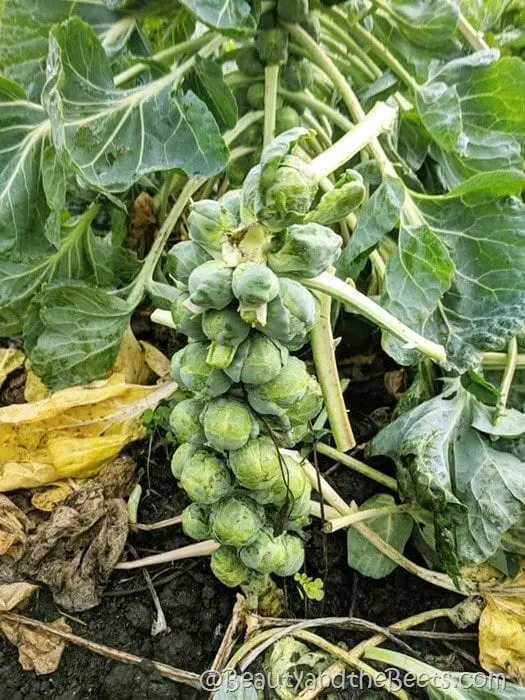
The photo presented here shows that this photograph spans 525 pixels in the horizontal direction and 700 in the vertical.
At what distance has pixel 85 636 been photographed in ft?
5.14

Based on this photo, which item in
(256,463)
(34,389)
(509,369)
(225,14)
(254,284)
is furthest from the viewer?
(34,389)

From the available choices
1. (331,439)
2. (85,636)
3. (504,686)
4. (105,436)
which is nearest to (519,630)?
(504,686)

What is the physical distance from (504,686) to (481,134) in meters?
1.33

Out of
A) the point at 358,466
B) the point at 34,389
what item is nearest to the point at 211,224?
the point at 358,466

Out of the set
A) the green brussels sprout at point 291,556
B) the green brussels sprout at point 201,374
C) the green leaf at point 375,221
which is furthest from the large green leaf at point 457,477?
the green brussels sprout at point 201,374

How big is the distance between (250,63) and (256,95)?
8 cm

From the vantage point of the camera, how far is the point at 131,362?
1988 mm

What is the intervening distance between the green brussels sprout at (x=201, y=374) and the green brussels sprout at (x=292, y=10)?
1007 millimetres

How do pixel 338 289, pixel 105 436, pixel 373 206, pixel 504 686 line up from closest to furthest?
pixel 338 289 → pixel 504 686 → pixel 373 206 → pixel 105 436

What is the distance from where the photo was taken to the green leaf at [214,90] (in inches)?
62.6

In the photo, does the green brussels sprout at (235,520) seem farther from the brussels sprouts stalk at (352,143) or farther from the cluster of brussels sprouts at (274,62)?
the cluster of brussels sprouts at (274,62)

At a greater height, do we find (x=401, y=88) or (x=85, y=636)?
(x=401, y=88)

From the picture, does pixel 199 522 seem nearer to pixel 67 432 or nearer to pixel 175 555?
pixel 175 555

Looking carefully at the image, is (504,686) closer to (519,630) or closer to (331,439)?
(519,630)
